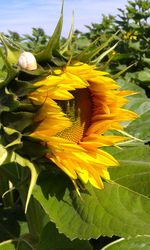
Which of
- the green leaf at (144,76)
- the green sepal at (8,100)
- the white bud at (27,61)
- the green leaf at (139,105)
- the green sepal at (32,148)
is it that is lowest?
the green leaf at (144,76)

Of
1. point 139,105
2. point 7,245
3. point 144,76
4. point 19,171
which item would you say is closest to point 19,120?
point 19,171

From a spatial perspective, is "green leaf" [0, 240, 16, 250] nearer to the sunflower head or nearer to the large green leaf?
the large green leaf

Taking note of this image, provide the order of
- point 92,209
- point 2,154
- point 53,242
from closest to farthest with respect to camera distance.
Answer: point 2,154 < point 92,209 < point 53,242

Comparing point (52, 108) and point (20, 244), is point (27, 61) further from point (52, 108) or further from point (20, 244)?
point (20, 244)

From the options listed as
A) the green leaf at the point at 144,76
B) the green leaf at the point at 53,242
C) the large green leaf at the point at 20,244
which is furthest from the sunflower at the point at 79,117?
the green leaf at the point at 144,76

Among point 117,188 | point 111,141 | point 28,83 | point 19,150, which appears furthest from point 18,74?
point 117,188

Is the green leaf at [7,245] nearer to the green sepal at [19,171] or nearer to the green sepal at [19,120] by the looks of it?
the green sepal at [19,171]

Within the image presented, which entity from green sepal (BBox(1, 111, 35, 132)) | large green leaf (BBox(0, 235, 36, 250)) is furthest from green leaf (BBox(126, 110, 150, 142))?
green sepal (BBox(1, 111, 35, 132))
